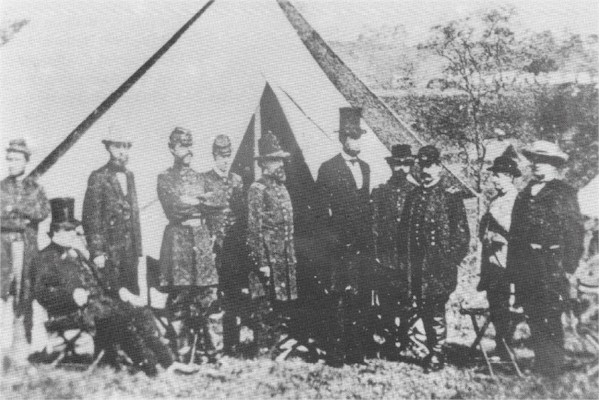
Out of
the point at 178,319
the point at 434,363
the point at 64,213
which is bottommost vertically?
the point at 434,363

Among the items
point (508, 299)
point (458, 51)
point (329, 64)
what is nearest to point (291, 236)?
point (329, 64)

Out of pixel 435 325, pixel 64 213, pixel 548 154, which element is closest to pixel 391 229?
pixel 435 325

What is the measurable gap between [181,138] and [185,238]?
89 centimetres

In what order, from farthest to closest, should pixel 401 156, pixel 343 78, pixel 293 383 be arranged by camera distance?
pixel 343 78 < pixel 401 156 < pixel 293 383

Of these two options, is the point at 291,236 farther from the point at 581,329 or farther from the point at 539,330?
the point at 581,329

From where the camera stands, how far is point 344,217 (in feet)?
14.1

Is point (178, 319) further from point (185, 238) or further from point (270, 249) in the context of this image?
point (270, 249)

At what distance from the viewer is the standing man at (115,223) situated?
4340mm

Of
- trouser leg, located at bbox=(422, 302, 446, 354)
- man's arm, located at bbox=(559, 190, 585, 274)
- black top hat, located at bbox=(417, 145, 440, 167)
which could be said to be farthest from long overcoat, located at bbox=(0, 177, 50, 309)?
man's arm, located at bbox=(559, 190, 585, 274)

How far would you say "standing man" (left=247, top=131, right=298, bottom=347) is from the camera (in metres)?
4.30

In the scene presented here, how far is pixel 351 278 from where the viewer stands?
4305 millimetres

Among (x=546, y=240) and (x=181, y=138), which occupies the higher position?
(x=181, y=138)

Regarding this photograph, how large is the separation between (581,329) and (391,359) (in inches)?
67.1

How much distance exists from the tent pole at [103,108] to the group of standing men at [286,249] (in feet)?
1.18
